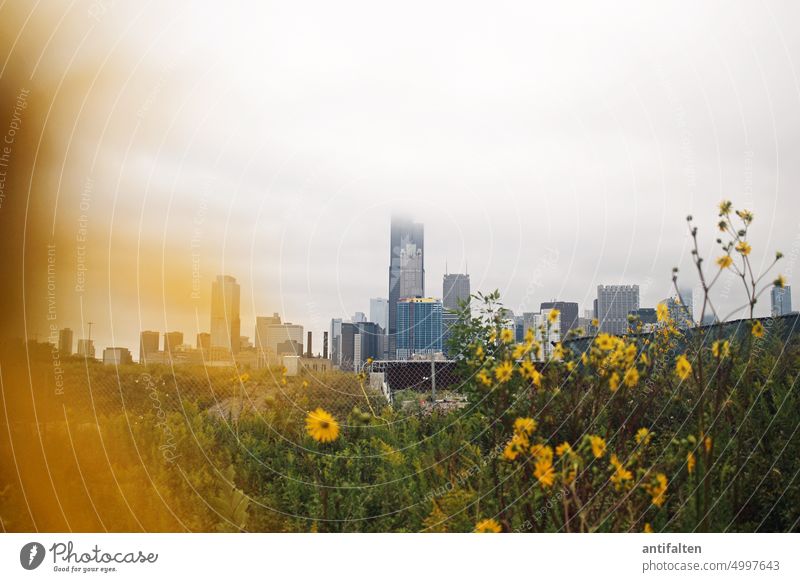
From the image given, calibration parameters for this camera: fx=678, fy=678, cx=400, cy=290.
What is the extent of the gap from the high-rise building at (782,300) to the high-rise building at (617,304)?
2.22 feet

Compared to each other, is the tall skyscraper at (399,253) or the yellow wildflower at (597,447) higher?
the tall skyscraper at (399,253)

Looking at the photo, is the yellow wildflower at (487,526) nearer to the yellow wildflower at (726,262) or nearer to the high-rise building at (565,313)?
the high-rise building at (565,313)

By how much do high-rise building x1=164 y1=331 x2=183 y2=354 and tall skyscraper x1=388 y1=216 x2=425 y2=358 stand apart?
1.06 meters

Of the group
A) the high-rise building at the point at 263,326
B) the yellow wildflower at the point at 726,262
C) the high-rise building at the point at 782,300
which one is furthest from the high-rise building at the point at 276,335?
the high-rise building at the point at 782,300

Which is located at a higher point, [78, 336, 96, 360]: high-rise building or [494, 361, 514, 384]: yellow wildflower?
[78, 336, 96, 360]: high-rise building

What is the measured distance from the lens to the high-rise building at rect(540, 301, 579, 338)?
328 centimetres

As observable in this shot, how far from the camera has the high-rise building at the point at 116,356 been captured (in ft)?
11.1

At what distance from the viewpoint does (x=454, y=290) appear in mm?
3686

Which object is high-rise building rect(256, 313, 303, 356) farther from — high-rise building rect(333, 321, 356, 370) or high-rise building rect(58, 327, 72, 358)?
high-rise building rect(58, 327, 72, 358)

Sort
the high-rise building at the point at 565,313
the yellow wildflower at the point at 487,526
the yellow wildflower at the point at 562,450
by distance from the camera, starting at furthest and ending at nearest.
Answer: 1. the high-rise building at the point at 565,313
2. the yellow wildflower at the point at 487,526
3. the yellow wildflower at the point at 562,450

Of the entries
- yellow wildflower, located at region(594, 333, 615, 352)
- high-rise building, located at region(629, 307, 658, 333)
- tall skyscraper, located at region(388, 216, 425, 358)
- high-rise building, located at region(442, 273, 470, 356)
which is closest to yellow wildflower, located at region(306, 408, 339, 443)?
tall skyscraper, located at region(388, 216, 425, 358)

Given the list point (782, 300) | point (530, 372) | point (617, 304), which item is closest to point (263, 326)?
point (530, 372)

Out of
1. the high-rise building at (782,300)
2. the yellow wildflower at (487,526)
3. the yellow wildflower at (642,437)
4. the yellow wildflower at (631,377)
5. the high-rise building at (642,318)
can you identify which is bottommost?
the yellow wildflower at (487,526)

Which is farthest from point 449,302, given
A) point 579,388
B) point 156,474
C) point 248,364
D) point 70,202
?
point 70,202
